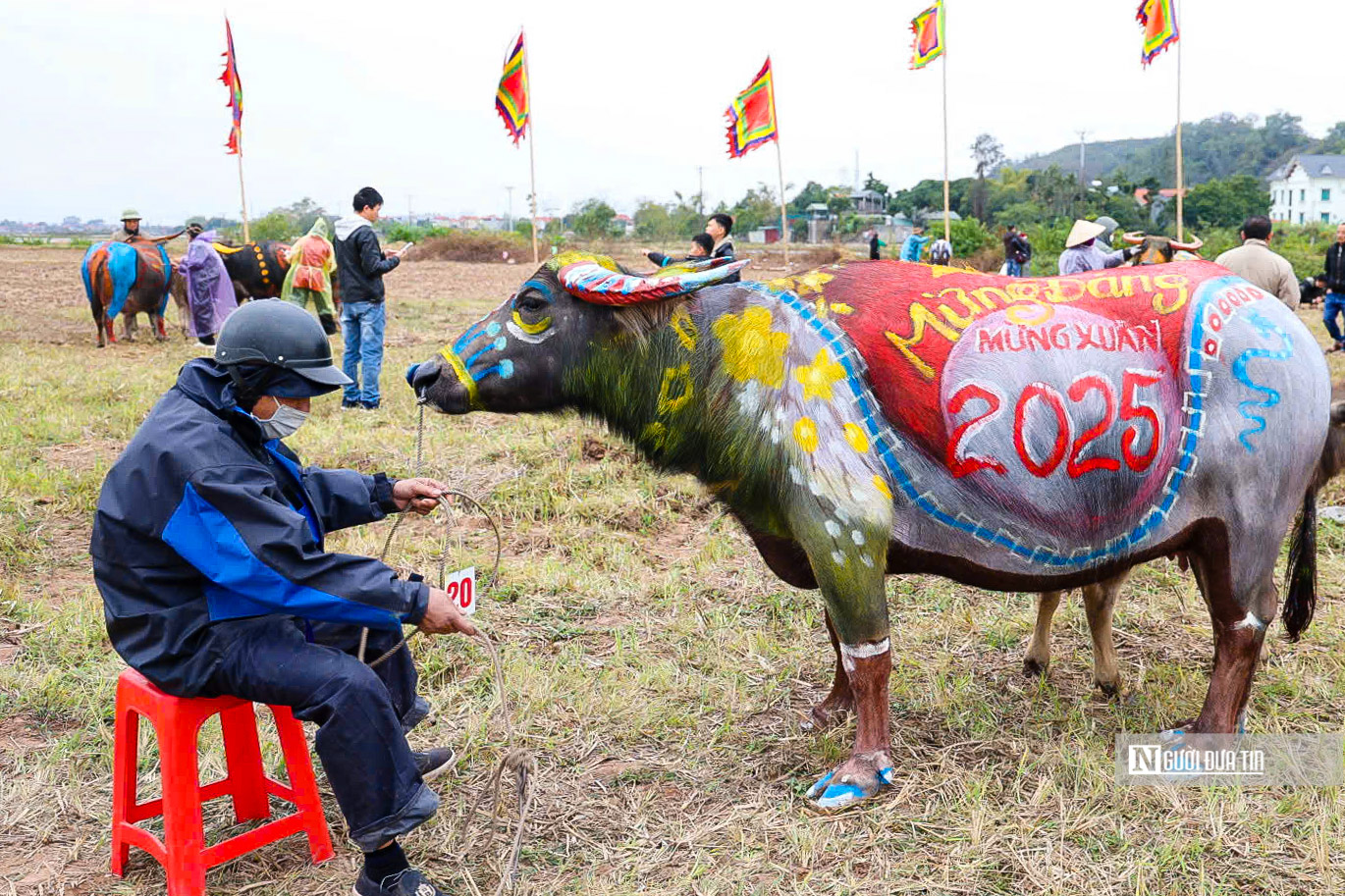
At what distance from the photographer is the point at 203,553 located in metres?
2.45

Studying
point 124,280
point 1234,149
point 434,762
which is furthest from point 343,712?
point 1234,149

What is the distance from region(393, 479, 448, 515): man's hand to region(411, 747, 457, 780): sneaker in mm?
794

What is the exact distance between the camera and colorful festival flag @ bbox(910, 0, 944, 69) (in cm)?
1160

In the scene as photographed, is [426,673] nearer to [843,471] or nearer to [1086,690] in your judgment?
[843,471]

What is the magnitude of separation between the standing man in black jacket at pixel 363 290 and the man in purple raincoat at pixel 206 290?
369 centimetres

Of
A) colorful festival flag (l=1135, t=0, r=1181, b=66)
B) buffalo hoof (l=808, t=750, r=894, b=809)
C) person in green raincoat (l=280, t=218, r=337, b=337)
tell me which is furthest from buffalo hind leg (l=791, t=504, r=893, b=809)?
colorful festival flag (l=1135, t=0, r=1181, b=66)

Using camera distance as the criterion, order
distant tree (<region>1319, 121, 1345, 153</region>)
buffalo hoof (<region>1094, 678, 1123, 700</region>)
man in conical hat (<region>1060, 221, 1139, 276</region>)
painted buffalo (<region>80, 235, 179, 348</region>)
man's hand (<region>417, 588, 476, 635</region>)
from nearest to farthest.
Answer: man's hand (<region>417, 588, 476, 635</region>) < buffalo hoof (<region>1094, 678, 1123, 700</region>) < man in conical hat (<region>1060, 221, 1139, 276</region>) < painted buffalo (<region>80, 235, 179, 348</region>) < distant tree (<region>1319, 121, 1345, 153</region>)

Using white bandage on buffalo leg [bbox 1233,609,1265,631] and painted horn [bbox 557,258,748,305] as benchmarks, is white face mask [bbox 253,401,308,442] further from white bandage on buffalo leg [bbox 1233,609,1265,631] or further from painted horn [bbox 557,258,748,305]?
white bandage on buffalo leg [bbox 1233,609,1265,631]

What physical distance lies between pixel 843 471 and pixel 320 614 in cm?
145

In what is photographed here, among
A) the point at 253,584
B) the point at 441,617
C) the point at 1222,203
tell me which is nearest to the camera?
the point at 253,584

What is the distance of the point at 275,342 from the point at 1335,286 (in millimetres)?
11610

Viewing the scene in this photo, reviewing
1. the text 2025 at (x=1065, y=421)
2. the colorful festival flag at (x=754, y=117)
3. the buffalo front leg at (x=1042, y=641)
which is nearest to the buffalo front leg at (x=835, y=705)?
the buffalo front leg at (x=1042, y=641)

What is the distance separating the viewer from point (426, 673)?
3990mm

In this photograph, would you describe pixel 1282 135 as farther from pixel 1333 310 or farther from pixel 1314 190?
pixel 1333 310
